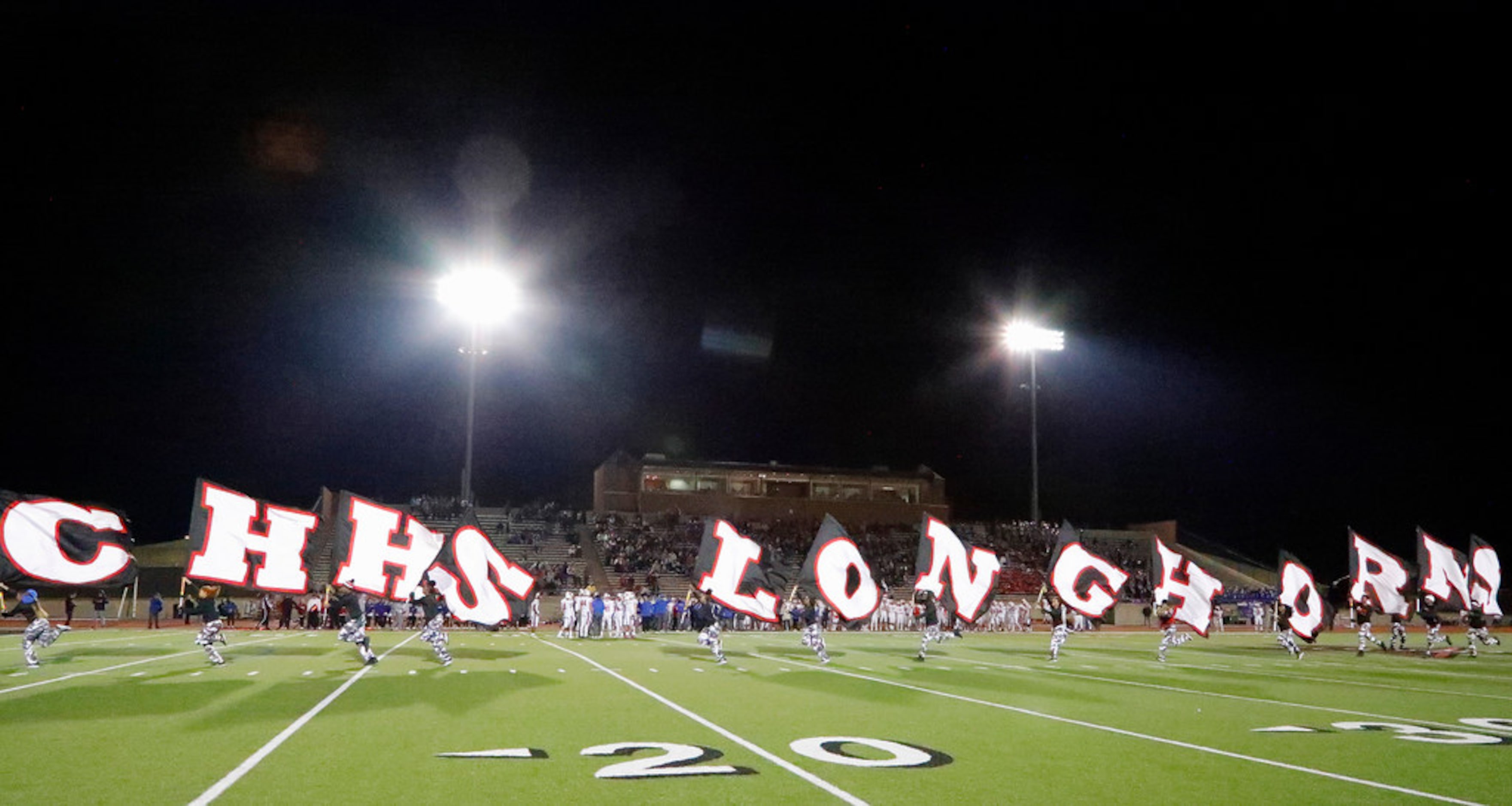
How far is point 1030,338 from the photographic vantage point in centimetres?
4941

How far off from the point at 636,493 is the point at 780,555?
15.0 meters

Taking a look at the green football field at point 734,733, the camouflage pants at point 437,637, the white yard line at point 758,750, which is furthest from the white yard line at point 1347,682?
the camouflage pants at point 437,637

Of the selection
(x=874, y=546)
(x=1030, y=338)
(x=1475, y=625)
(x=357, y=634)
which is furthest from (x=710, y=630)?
(x=874, y=546)

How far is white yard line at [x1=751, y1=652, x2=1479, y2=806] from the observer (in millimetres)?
7797

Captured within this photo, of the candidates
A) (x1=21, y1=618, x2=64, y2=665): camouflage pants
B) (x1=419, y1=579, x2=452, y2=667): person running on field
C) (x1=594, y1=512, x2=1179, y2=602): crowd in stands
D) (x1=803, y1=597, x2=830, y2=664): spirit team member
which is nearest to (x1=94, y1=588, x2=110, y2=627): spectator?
Answer: (x1=594, y1=512, x2=1179, y2=602): crowd in stands

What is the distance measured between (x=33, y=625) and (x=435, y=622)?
7290 millimetres

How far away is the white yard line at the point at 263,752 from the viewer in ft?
23.7

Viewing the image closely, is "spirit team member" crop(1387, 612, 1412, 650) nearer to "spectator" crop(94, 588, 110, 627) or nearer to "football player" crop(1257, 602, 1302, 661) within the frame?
"football player" crop(1257, 602, 1302, 661)

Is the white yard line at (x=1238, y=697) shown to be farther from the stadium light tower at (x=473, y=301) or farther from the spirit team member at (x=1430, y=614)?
the stadium light tower at (x=473, y=301)

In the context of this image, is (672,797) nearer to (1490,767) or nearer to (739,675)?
(1490,767)

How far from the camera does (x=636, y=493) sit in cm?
6512

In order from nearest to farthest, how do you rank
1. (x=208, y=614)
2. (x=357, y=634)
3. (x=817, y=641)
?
1. (x=208, y=614)
2. (x=357, y=634)
3. (x=817, y=641)

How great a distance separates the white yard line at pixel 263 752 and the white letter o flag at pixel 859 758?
4.68 m

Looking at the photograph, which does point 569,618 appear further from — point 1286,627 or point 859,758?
point 859,758
